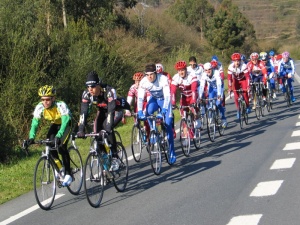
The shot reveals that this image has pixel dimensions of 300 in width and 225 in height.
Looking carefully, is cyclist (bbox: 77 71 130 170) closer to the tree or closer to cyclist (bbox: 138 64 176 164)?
cyclist (bbox: 138 64 176 164)

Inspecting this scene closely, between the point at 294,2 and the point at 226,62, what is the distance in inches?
3134

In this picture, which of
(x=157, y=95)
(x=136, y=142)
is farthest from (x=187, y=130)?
(x=157, y=95)

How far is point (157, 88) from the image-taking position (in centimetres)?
1230

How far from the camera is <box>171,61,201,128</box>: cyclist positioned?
14367 millimetres

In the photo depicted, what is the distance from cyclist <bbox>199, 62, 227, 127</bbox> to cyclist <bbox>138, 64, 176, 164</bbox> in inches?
111

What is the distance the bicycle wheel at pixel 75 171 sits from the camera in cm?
1002

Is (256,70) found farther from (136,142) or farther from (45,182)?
(45,182)

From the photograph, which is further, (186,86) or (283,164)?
(186,86)

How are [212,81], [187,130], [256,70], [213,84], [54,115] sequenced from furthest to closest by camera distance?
[256,70] < [213,84] < [212,81] < [187,130] < [54,115]

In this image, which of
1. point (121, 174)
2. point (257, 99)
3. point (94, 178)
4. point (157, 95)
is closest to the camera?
point (94, 178)

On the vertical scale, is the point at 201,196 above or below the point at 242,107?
below

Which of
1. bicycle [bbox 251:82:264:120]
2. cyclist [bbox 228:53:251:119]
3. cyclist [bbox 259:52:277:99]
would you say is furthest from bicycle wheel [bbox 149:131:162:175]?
cyclist [bbox 259:52:277:99]

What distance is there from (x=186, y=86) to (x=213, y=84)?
7.39ft

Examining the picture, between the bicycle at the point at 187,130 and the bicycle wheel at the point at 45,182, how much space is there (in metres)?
4.35
